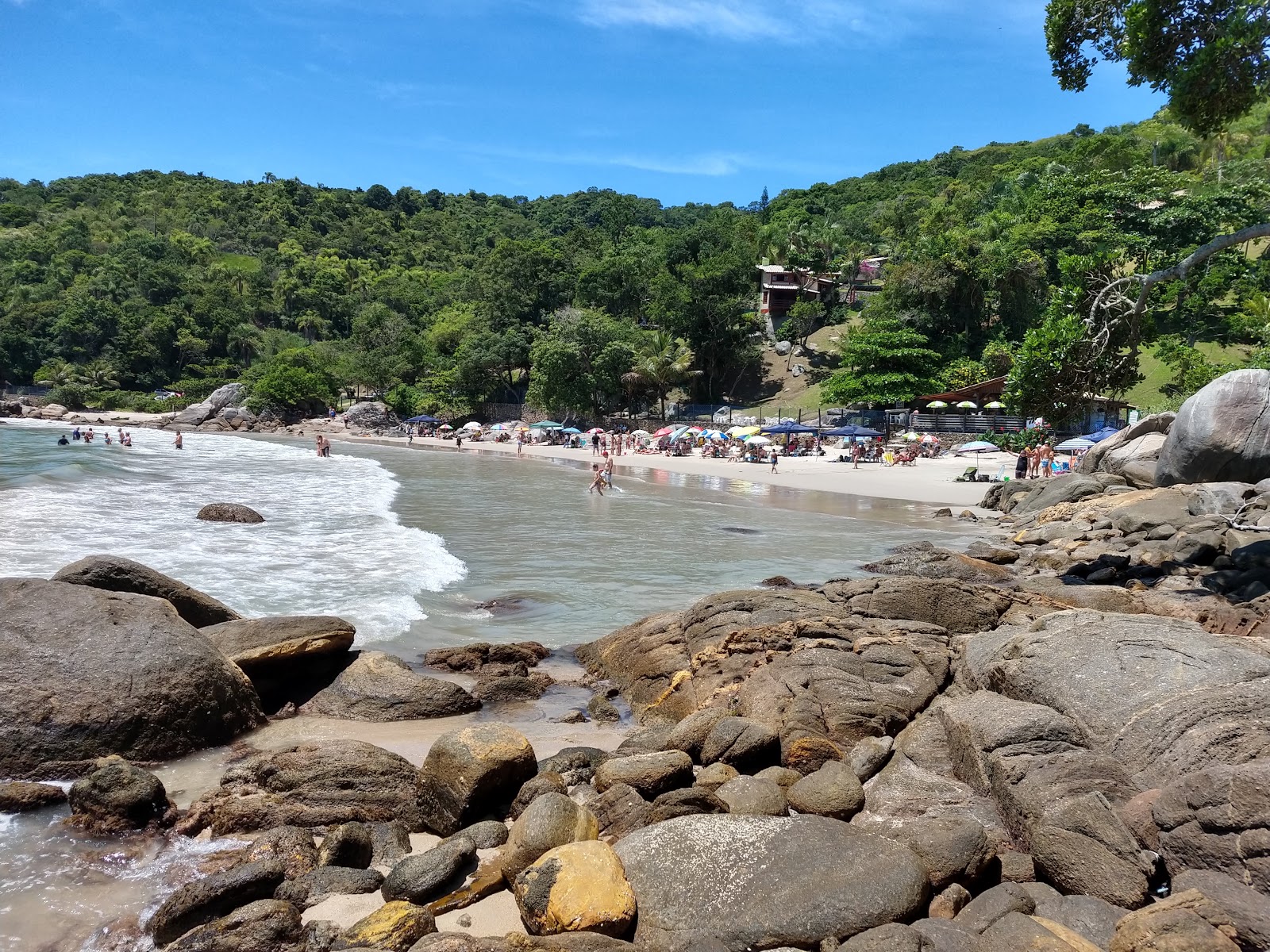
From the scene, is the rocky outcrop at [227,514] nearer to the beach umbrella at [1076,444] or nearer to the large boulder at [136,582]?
the large boulder at [136,582]

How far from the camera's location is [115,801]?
222 inches

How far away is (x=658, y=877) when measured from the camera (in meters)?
4.48

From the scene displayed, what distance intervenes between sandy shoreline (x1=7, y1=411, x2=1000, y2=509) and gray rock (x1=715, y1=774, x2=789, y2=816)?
75.7 ft

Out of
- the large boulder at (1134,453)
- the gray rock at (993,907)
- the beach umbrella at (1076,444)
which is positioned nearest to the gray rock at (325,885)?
the gray rock at (993,907)

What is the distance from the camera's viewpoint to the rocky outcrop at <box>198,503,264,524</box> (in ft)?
60.5

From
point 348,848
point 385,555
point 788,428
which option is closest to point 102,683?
point 348,848

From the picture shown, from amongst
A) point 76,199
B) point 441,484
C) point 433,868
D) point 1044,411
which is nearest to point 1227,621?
point 1044,411

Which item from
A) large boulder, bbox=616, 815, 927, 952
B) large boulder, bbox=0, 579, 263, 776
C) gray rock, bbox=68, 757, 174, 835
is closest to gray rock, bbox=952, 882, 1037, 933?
large boulder, bbox=616, 815, 927, 952

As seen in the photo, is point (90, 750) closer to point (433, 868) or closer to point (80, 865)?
point (80, 865)

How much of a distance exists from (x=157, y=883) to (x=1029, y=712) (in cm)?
544

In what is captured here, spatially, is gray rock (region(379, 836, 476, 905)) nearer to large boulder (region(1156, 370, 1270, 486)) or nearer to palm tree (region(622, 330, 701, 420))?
large boulder (region(1156, 370, 1270, 486))

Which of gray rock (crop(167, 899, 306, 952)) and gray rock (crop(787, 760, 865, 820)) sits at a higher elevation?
gray rock (crop(787, 760, 865, 820))

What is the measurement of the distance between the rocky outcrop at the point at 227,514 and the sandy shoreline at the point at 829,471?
1642cm

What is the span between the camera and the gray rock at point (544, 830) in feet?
16.0
